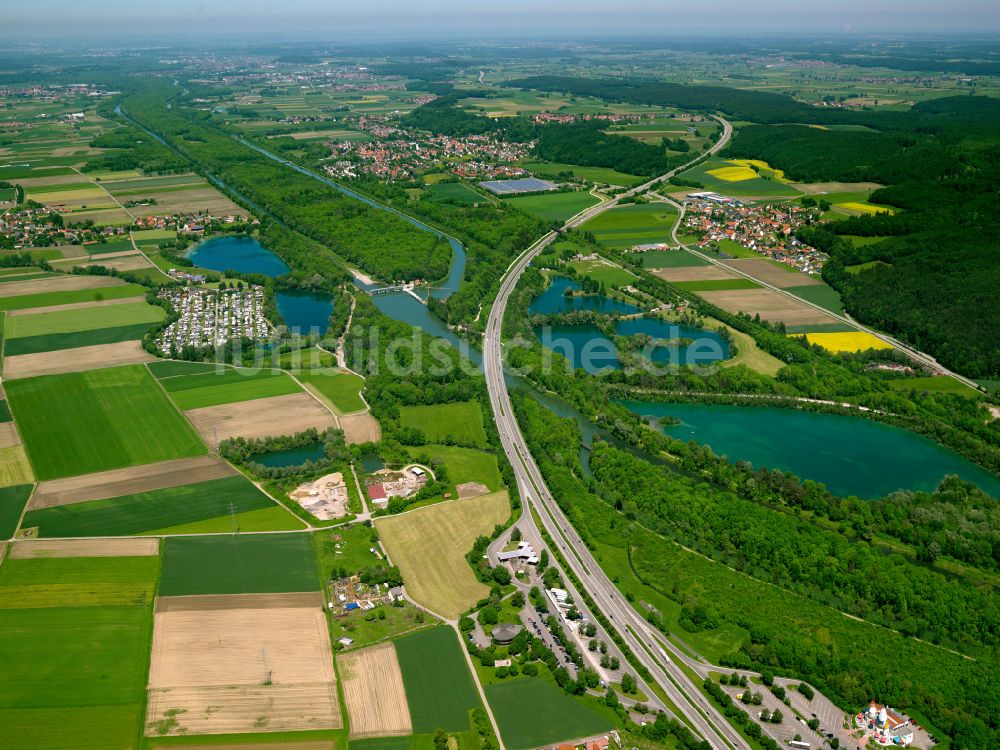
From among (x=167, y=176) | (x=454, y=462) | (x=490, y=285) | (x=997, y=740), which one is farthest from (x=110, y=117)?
(x=997, y=740)

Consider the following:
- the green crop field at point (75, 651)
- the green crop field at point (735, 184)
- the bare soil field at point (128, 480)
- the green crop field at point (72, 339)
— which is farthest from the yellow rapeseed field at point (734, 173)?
the green crop field at point (75, 651)

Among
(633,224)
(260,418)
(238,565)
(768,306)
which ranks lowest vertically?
(238,565)

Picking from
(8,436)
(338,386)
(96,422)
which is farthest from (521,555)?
(8,436)

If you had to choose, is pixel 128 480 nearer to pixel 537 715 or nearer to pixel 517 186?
pixel 537 715

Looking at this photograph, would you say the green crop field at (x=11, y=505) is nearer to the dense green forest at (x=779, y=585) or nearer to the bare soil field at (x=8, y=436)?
the bare soil field at (x=8, y=436)

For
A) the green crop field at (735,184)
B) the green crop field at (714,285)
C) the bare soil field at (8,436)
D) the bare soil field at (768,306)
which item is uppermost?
the green crop field at (735,184)

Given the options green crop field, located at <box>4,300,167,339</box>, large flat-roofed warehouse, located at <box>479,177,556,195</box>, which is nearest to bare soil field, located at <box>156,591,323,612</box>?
green crop field, located at <box>4,300,167,339</box>

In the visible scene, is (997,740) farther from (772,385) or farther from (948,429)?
(772,385)
